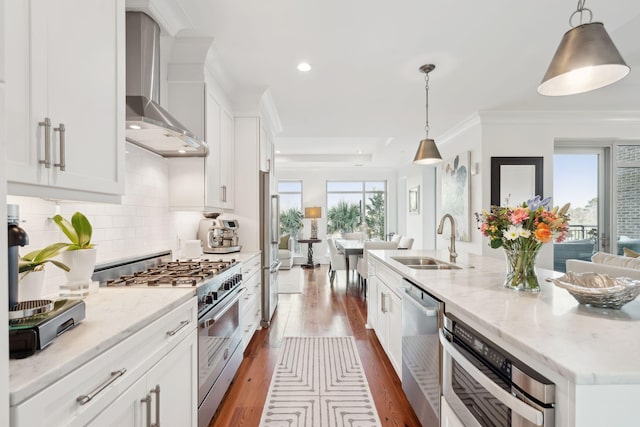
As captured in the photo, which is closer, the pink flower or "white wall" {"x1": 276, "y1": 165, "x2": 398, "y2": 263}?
the pink flower

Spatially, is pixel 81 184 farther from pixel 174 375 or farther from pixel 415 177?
pixel 415 177

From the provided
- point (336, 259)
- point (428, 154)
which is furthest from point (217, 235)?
point (336, 259)

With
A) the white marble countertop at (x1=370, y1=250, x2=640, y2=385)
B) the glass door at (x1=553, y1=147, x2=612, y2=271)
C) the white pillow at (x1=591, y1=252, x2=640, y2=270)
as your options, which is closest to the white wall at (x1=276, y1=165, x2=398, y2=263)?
the glass door at (x1=553, y1=147, x2=612, y2=271)

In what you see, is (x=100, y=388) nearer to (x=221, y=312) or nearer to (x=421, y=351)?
(x=221, y=312)

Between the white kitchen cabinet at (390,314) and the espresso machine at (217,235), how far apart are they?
1.49 meters

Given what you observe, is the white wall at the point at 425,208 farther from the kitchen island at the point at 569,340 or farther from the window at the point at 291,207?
the kitchen island at the point at 569,340

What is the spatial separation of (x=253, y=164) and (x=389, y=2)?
6.71 ft

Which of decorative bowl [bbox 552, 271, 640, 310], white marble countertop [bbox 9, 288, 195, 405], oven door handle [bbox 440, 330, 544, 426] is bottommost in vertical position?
oven door handle [bbox 440, 330, 544, 426]

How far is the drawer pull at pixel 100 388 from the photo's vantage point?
0.85 meters

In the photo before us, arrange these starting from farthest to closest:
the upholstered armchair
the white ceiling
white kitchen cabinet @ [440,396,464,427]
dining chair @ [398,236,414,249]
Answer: the upholstered armchair
dining chair @ [398,236,414,249]
the white ceiling
white kitchen cabinet @ [440,396,464,427]

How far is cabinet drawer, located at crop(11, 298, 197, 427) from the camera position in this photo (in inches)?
28.6

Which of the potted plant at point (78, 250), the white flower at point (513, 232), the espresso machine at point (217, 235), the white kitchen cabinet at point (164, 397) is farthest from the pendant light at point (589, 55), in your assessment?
the espresso machine at point (217, 235)

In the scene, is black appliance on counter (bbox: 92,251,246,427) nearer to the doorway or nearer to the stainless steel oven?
the stainless steel oven

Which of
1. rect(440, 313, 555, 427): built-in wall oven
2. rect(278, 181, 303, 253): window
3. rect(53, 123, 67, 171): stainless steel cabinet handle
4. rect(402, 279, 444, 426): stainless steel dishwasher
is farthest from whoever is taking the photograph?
rect(278, 181, 303, 253): window
